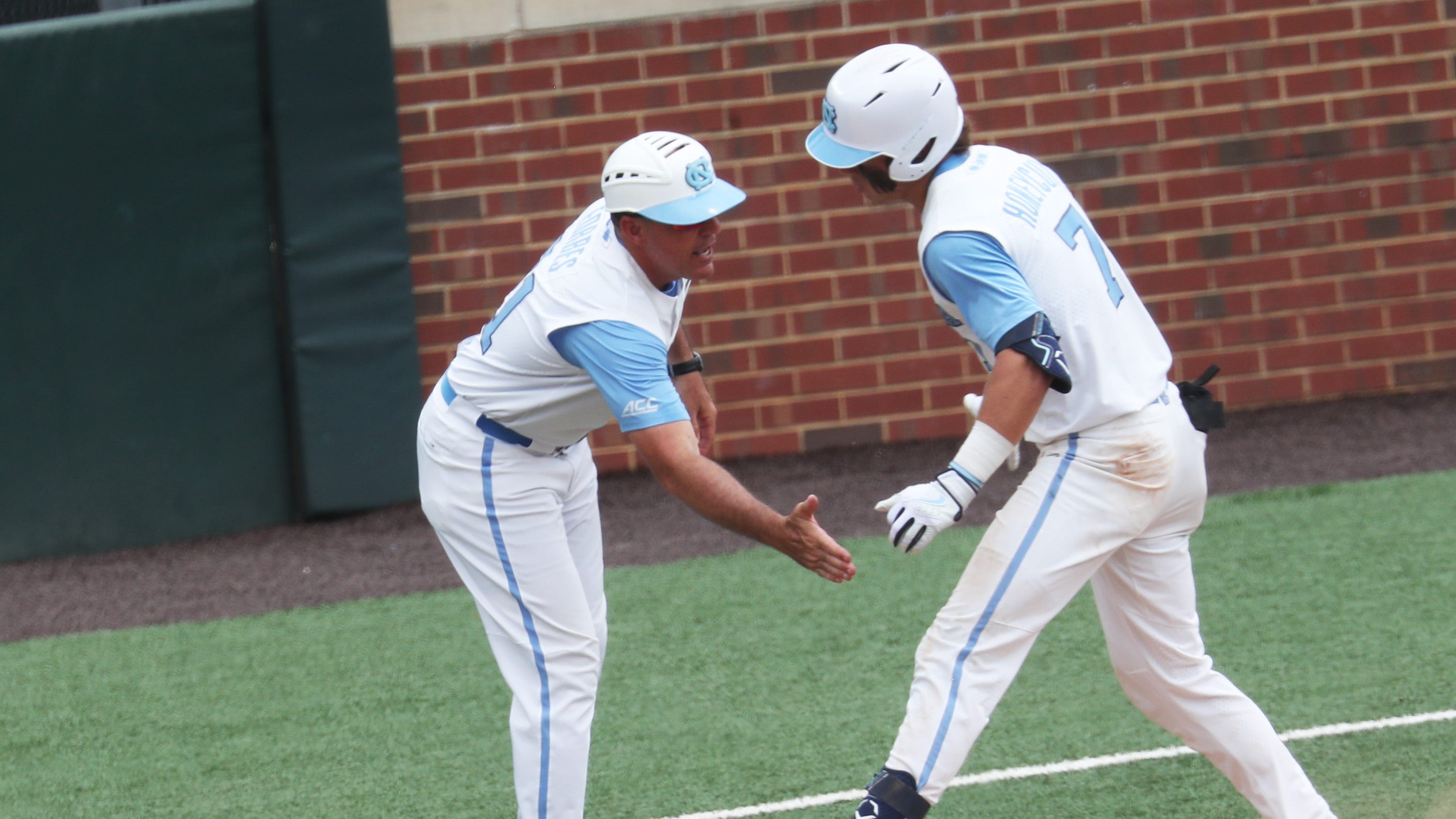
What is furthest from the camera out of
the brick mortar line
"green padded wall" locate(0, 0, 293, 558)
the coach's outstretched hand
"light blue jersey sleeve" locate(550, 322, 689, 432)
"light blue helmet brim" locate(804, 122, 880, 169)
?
the brick mortar line

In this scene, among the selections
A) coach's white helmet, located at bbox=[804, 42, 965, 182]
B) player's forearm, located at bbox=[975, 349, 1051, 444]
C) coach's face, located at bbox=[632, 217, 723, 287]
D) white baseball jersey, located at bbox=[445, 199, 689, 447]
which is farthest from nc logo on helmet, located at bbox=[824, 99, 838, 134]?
player's forearm, located at bbox=[975, 349, 1051, 444]

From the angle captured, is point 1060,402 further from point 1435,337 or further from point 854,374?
point 1435,337

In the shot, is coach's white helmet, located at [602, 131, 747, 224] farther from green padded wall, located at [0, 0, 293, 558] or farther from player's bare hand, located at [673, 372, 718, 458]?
green padded wall, located at [0, 0, 293, 558]

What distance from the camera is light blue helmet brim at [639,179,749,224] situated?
11.6 ft

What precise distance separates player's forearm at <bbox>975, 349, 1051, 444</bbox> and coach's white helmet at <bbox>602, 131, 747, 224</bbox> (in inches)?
29.0

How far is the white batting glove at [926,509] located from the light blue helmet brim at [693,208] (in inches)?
30.7

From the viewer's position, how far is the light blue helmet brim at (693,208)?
353 centimetres

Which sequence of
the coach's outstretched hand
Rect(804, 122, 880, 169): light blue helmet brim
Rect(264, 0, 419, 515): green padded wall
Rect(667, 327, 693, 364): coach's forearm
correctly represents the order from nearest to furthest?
the coach's outstretched hand → Rect(804, 122, 880, 169): light blue helmet brim → Rect(667, 327, 693, 364): coach's forearm → Rect(264, 0, 419, 515): green padded wall

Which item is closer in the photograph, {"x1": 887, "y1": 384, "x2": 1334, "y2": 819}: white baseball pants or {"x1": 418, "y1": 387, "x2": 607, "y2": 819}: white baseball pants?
{"x1": 887, "y1": 384, "x2": 1334, "y2": 819}: white baseball pants

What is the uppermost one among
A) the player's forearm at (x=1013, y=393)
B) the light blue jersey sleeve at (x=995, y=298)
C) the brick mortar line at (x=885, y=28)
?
the brick mortar line at (x=885, y=28)

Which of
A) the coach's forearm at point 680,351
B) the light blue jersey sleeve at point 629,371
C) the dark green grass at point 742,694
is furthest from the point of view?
the coach's forearm at point 680,351

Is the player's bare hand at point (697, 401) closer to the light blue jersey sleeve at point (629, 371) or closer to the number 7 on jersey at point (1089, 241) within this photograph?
the light blue jersey sleeve at point (629, 371)

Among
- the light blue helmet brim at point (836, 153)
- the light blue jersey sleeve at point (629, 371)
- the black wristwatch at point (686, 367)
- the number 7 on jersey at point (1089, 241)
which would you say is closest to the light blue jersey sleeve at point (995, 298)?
the number 7 on jersey at point (1089, 241)

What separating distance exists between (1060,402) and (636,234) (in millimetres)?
1059
